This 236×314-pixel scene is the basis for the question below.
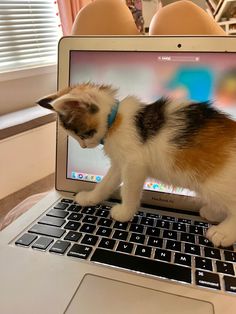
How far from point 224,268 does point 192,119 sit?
260 mm

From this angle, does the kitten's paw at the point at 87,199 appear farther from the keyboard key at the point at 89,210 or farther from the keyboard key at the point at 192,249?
the keyboard key at the point at 192,249

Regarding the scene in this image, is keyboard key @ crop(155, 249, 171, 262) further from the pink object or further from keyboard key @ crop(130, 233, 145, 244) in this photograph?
the pink object

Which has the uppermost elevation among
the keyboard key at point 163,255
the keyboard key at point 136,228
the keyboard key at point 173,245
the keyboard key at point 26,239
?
the keyboard key at point 173,245

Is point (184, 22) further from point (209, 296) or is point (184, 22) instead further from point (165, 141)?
point (209, 296)

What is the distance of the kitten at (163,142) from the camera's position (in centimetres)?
52

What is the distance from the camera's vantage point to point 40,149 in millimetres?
1406

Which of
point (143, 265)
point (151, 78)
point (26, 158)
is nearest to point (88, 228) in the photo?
point (143, 265)

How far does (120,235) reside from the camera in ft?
1.74

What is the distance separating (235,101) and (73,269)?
43 centimetres

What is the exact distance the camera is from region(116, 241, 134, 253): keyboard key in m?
0.49

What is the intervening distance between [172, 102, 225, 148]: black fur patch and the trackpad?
0.25 metres

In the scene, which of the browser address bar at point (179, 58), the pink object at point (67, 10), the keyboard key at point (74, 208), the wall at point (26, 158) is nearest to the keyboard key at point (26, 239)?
the keyboard key at point (74, 208)

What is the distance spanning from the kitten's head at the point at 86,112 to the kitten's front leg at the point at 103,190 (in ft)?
0.25

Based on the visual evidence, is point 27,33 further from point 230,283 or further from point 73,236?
point 230,283
